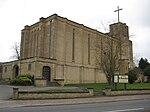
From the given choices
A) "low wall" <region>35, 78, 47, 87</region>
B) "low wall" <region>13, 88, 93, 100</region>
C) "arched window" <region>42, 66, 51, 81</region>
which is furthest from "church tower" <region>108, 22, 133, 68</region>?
"low wall" <region>13, 88, 93, 100</region>

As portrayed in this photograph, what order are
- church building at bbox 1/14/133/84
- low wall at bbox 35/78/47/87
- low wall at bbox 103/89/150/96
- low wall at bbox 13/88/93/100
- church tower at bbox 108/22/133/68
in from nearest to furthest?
low wall at bbox 13/88/93/100, low wall at bbox 103/89/150/96, low wall at bbox 35/78/47/87, church tower at bbox 108/22/133/68, church building at bbox 1/14/133/84

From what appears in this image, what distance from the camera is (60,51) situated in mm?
47219

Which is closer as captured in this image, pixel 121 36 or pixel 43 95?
pixel 43 95

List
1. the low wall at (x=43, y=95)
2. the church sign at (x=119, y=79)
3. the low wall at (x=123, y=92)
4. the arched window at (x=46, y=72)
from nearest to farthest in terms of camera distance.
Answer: the low wall at (x=43, y=95), the low wall at (x=123, y=92), the church sign at (x=119, y=79), the arched window at (x=46, y=72)

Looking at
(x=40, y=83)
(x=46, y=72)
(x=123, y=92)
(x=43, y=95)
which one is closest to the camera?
(x=43, y=95)

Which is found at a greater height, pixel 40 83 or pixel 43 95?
pixel 40 83

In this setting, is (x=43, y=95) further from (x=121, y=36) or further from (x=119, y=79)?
(x=121, y=36)

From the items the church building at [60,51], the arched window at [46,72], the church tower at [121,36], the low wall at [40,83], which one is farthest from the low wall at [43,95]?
the church tower at [121,36]

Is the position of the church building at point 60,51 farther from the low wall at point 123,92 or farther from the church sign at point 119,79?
the church sign at point 119,79

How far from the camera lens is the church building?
4197 cm

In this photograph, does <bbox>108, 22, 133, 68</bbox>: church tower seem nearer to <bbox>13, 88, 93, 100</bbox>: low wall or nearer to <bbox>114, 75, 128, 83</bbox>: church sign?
<bbox>114, 75, 128, 83</bbox>: church sign

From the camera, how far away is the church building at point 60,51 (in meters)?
42.0

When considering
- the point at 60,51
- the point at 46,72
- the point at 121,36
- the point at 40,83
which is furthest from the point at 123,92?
the point at 60,51

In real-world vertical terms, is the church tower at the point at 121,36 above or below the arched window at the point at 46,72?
above
